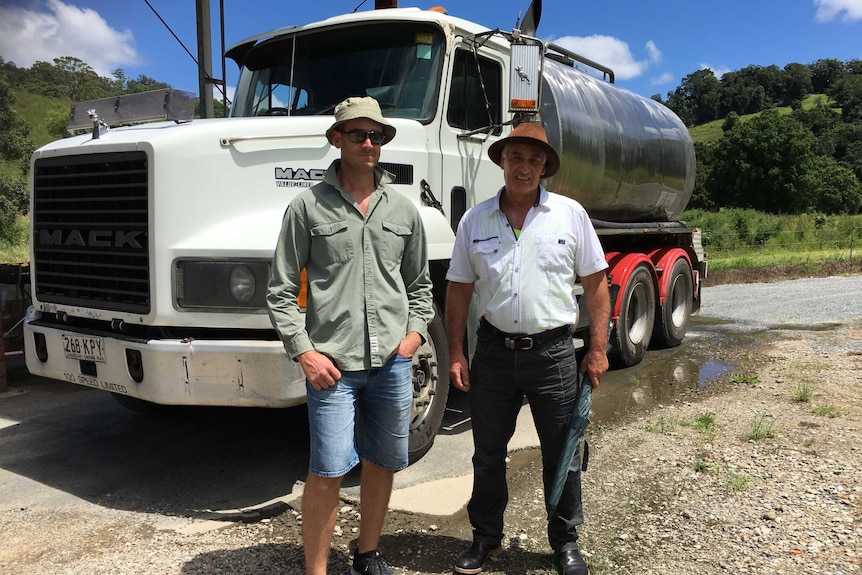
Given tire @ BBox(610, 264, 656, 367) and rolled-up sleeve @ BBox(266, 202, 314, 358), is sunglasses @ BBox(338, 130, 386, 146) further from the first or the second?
tire @ BBox(610, 264, 656, 367)

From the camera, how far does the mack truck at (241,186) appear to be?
369 centimetres

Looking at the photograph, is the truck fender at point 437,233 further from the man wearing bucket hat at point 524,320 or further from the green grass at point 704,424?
the green grass at point 704,424

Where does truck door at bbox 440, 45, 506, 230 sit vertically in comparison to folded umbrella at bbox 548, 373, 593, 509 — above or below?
above

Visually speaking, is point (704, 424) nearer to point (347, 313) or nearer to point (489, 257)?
point (489, 257)

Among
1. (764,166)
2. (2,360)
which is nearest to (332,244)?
(2,360)

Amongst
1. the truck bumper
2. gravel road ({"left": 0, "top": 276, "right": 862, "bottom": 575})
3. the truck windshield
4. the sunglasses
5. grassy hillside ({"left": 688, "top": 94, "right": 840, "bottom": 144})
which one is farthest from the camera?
grassy hillside ({"left": 688, "top": 94, "right": 840, "bottom": 144})

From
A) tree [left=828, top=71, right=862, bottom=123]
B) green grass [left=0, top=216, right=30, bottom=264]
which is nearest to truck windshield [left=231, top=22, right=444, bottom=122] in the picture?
green grass [left=0, top=216, right=30, bottom=264]

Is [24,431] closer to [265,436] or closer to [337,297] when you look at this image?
[265,436]

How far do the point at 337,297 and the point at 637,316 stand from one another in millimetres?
6181

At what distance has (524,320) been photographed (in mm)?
2949

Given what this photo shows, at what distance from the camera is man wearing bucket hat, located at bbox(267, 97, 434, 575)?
103 inches

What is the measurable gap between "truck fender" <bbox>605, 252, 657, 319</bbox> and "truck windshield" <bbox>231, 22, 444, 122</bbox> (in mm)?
3289

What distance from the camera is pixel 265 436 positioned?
5.09 m

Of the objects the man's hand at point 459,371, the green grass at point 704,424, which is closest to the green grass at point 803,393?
the green grass at point 704,424
